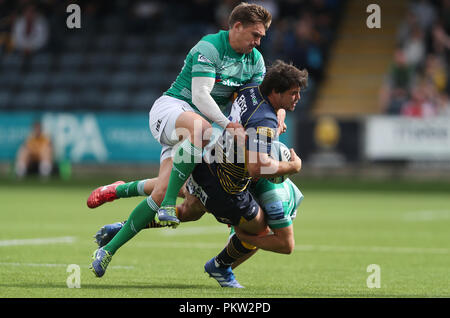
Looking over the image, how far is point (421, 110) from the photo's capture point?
73.2ft

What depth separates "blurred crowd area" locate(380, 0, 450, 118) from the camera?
2248 cm

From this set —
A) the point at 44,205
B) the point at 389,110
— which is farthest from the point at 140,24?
the point at 44,205

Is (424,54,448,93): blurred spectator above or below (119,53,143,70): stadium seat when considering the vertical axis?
below

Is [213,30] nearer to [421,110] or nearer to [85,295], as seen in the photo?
[421,110]

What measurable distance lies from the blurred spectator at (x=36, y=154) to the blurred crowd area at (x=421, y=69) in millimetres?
8555

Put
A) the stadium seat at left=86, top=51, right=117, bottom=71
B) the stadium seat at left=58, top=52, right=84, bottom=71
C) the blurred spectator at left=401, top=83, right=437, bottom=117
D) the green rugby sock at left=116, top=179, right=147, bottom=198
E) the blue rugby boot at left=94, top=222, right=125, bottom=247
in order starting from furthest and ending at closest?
the stadium seat at left=58, top=52, right=84, bottom=71 → the stadium seat at left=86, top=51, right=117, bottom=71 → the blurred spectator at left=401, top=83, right=437, bottom=117 → the green rugby sock at left=116, top=179, right=147, bottom=198 → the blue rugby boot at left=94, top=222, right=125, bottom=247

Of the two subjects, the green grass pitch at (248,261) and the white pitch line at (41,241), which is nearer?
the green grass pitch at (248,261)

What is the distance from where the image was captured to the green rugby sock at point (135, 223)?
7840mm

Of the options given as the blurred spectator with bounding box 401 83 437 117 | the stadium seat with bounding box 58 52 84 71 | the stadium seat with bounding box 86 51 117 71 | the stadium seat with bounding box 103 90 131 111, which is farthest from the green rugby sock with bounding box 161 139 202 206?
the stadium seat with bounding box 58 52 84 71

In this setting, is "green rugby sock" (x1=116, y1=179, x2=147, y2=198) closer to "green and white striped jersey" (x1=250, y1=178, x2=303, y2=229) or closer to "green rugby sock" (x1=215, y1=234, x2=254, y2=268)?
"green rugby sock" (x1=215, y1=234, x2=254, y2=268)

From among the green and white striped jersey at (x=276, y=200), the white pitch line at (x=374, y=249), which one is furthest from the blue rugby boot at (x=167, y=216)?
the white pitch line at (x=374, y=249)

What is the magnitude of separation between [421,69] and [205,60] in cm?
1681

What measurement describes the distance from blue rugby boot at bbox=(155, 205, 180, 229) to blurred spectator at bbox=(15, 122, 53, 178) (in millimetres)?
16596

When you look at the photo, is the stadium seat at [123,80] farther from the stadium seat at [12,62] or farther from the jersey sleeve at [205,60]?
the jersey sleeve at [205,60]
